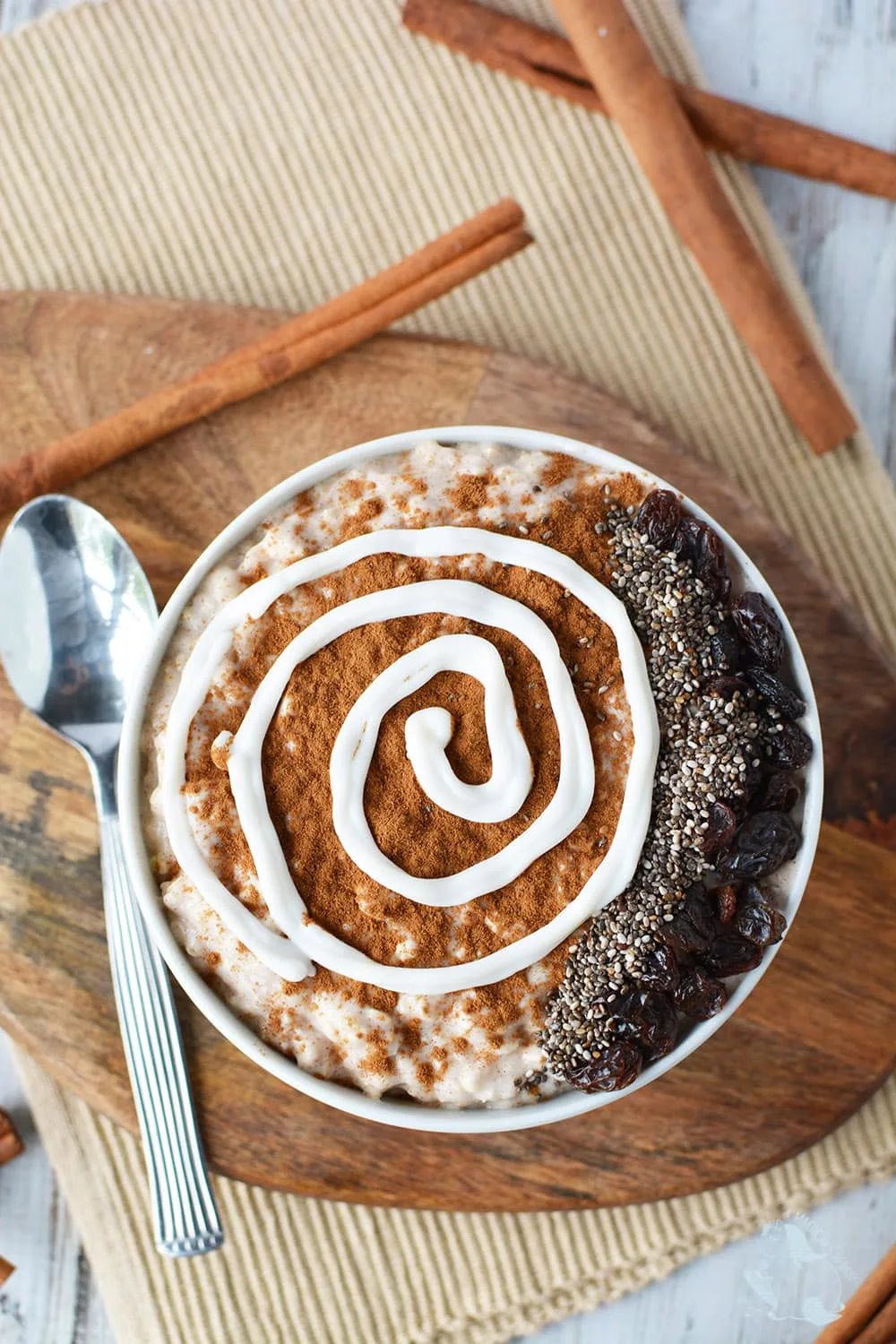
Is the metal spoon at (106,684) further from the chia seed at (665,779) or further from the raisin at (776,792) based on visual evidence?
the raisin at (776,792)

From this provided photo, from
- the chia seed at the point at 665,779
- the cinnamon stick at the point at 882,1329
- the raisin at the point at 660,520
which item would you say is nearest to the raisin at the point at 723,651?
the chia seed at the point at 665,779

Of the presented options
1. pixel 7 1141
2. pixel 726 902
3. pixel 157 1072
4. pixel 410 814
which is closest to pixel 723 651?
pixel 726 902

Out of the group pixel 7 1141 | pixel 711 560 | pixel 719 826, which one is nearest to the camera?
pixel 719 826

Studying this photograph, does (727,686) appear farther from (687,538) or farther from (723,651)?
(687,538)

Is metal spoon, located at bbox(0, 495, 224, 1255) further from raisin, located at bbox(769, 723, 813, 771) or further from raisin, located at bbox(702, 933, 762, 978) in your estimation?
raisin, located at bbox(769, 723, 813, 771)

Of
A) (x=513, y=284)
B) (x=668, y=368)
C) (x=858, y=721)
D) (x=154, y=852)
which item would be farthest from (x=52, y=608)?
(x=858, y=721)
